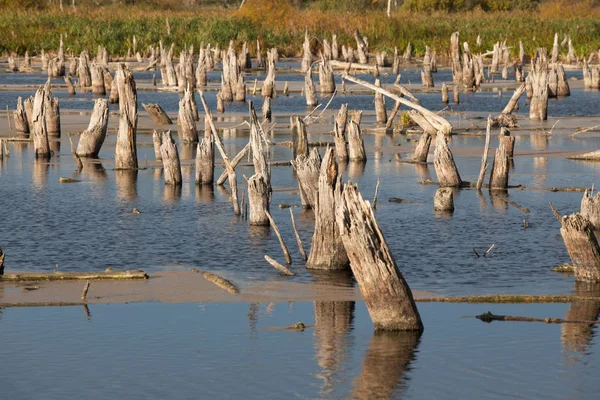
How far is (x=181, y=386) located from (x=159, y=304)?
2763mm

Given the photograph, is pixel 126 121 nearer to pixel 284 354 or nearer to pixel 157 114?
pixel 157 114

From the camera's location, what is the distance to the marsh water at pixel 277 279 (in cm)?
948

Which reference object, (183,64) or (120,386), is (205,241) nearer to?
(120,386)

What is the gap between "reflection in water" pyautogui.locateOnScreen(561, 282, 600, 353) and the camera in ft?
34.4

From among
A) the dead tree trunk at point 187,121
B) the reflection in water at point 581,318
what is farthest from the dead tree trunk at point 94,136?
the reflection in water at point 581,318

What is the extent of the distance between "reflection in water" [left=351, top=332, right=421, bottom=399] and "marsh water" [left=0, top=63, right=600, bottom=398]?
19 millimetres

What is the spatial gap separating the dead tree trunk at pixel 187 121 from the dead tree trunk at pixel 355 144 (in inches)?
173

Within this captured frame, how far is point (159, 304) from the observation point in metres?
12.0

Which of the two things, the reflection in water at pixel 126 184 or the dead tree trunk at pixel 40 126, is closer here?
the reflection in water at pixel 126 184

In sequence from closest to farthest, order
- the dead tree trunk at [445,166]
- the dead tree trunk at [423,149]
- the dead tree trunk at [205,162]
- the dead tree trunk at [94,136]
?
the dead tree trunk at [445,166] → the dead tree trunk at [205,162] → the dead tree trunk at [423,149] → the dead tree trunk at [94,136]

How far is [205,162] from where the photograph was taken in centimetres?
2045

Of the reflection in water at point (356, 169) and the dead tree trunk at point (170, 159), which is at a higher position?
the dead tree trunk at point (170, 159)

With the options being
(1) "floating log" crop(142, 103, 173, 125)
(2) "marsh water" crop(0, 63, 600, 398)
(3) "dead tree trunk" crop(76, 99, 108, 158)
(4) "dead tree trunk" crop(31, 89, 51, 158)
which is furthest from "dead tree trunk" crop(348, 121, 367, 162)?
(1) "floating log" crop(142, 103, 173, 125)

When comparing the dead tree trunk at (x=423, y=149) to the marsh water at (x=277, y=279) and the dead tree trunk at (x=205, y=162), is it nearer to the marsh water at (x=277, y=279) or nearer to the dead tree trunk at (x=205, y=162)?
the marsh water at (x=277, y=279)
